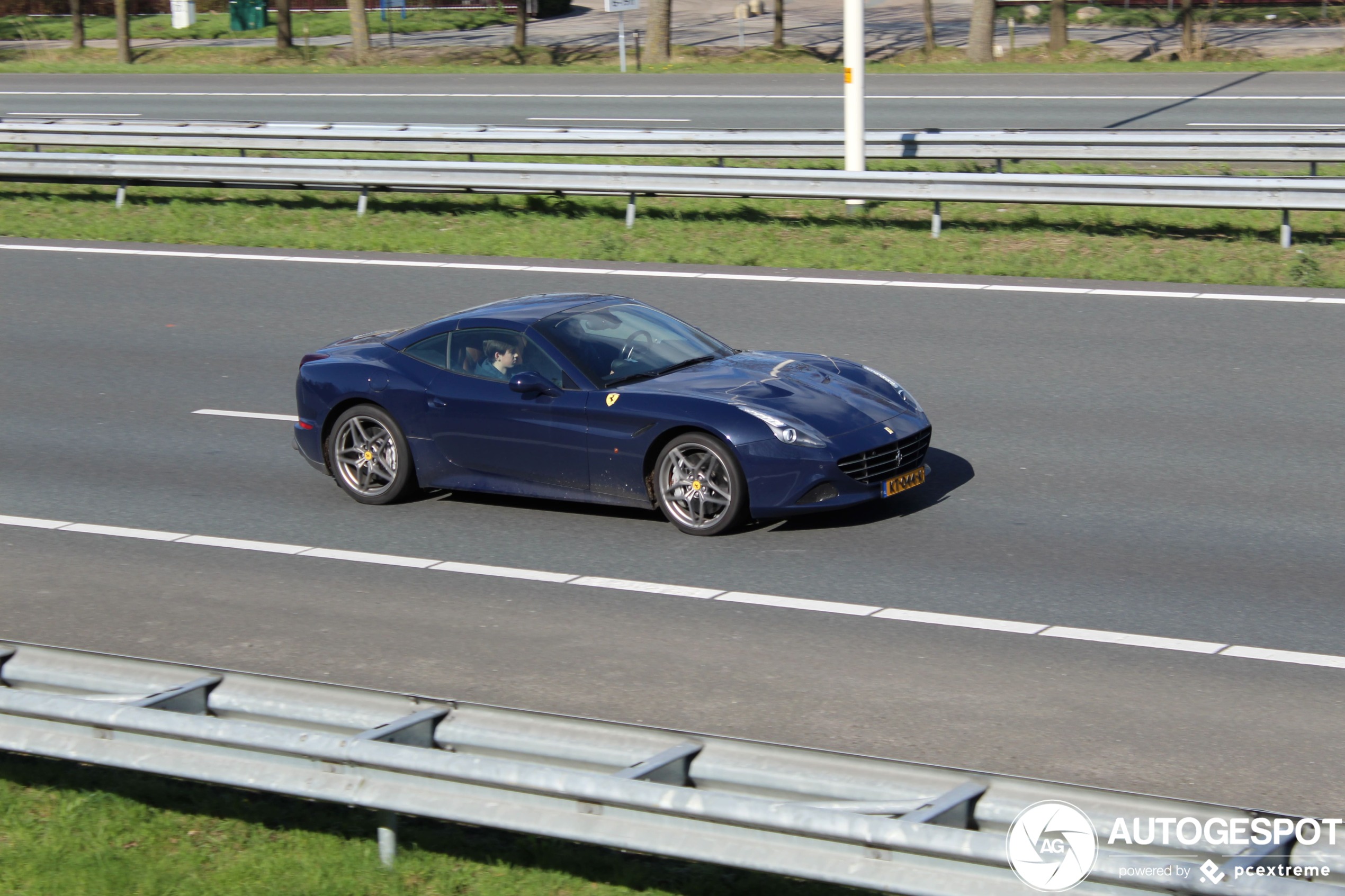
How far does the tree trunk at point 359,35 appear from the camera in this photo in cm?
3878

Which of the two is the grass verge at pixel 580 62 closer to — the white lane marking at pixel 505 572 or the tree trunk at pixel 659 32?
the tree trunk at pixel 659 32

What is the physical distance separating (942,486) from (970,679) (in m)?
3.11

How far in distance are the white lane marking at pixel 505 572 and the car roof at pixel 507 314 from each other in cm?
172

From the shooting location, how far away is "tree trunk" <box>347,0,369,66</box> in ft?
127

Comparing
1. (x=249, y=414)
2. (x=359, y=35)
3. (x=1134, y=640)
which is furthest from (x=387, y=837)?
(x=359, y=35)

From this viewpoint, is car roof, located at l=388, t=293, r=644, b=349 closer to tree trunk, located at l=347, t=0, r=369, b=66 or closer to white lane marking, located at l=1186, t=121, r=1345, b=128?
white lane marking, located at l=1186, t=121, r=1345, b=128

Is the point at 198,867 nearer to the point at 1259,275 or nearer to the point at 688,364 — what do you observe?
the point at 688,364

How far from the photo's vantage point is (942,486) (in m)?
9.84

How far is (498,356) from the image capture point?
9703mm

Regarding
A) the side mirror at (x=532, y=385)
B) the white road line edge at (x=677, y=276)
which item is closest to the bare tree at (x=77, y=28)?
the white road line edge at (x=677, y=276)

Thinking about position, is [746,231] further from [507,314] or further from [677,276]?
[507,314]

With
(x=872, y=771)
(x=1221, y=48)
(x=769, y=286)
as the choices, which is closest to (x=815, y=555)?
(x=872, y=771)

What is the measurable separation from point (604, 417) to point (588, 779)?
473 cm

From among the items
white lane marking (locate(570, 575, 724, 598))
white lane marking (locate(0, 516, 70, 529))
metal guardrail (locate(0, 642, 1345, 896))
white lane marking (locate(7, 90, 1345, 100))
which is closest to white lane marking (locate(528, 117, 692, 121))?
white lane marking (locate(7, 90, 1345, 100))
